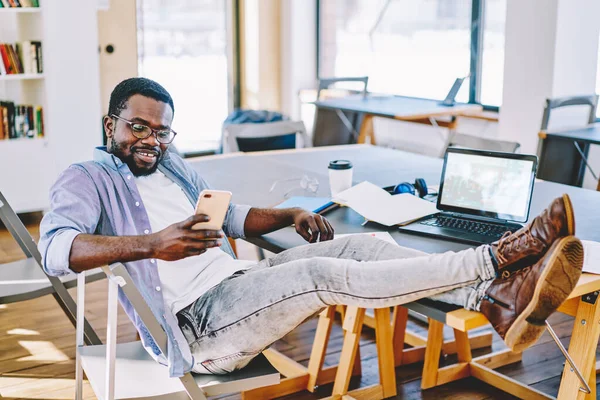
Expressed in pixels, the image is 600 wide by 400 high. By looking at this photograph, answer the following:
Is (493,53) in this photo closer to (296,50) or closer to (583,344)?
(296,50)

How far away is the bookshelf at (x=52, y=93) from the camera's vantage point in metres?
4.91

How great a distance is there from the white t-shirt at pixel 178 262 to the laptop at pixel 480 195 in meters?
0.56

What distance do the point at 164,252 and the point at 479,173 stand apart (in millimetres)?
1090

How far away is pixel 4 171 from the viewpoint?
4.92 m

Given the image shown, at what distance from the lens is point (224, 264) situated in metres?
2.19

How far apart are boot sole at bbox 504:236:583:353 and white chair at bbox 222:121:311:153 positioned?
8.14 ft

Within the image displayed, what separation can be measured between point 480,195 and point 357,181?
2.31 feet

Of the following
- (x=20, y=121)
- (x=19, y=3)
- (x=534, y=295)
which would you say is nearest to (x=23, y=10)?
(x=19, y=3)

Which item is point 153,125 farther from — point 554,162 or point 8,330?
point 554,162

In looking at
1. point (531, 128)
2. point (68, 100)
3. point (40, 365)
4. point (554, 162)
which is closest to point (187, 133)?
point (68, 100)

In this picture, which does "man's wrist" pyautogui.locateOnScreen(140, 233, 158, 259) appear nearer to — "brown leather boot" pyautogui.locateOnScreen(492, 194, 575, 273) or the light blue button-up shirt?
the light blue button-up shirt

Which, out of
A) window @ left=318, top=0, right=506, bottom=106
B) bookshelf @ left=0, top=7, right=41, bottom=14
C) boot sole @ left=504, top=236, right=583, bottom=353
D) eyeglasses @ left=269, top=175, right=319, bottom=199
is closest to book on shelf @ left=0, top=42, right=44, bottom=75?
bookshelf @ left=0, top=7, right=41, bottom=14

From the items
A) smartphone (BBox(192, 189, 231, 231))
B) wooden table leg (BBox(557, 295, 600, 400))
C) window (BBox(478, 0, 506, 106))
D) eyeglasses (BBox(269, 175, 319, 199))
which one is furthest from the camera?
window (BBox(478, 0, 506, 106))

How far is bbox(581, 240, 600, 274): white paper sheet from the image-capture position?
73.3 inches
